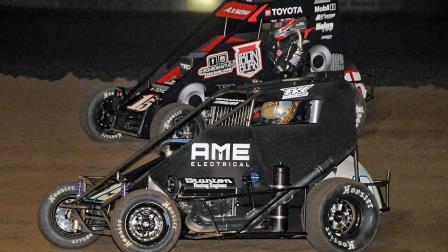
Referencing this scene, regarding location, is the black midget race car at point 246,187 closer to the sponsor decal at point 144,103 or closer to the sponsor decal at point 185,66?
the sponsor decal at point 144,103

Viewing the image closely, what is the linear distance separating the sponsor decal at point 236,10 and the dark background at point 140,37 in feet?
10.6

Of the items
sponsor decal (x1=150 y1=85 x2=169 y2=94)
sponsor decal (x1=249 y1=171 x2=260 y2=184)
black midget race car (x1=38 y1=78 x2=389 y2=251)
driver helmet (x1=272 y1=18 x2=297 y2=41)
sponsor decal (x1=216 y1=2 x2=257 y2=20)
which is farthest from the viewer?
sponsor decal (x1=216 y1=2 x2=257 y2=20)

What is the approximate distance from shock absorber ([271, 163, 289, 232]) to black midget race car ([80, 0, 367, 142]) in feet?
11.5

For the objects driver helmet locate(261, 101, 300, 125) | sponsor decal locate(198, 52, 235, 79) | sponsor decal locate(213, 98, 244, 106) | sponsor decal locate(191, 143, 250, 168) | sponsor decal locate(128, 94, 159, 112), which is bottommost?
sponsor decal locate(191, 143, 250, 168)

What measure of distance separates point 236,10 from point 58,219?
4468 mm

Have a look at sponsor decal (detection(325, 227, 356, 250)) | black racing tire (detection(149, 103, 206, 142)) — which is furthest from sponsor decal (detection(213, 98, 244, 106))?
sponsor decal (detection(325, 227, 356, 250))

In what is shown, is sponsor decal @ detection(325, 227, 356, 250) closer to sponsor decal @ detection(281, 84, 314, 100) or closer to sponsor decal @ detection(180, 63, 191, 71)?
sponsor decal @ detection(281, 84, 314, 100)

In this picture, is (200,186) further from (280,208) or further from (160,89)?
(160,89)

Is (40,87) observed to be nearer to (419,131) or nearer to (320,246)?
(419,131)

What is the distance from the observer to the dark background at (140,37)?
46.7 ft

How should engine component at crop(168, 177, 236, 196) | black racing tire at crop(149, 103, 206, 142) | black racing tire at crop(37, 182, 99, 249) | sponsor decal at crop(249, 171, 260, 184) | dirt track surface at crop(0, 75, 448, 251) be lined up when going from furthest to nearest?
black racing tire at crop(149, 103, 206, 142) → dirt track surface at crop(0, 75, 448, 251) → black racing tire at crop(37, 182, 99, 249) → sponsor decal at crop(249, 171, 260, 184) → engine component at crop(168, 177, 236, 196)

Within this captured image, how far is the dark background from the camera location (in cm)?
1424

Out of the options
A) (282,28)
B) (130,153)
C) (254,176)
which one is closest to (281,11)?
(282,28)

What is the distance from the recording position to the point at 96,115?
11.0 metres
